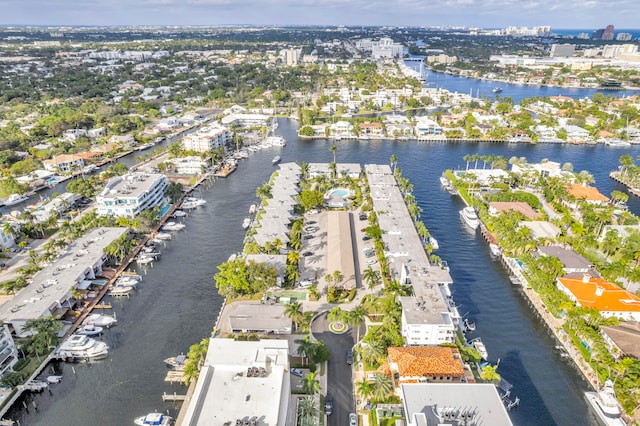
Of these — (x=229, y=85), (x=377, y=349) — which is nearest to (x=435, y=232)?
(x=377, y=349)

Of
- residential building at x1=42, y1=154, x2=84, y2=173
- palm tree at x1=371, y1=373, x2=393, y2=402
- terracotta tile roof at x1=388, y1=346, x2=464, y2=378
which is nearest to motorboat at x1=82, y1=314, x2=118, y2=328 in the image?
palm tree at x1=371, y1=373, x2=393, y2=402

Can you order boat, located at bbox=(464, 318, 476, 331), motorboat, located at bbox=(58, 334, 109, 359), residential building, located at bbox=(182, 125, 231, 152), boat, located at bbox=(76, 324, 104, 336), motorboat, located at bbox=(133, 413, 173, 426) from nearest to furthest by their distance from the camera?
motorboat, located at bbox=(133, 413, 173, 426) → motorboat, located at bbox=(58, 334, 109, 359) → boat, located at bbox=(76, 324, 104, 336) → boat, located at bbox=(464, 318, 476, 331) → residential building, located at bbox=(182, 125, 231, 152)

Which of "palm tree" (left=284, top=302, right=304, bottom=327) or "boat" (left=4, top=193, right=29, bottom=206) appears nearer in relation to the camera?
"palm tree" (left=284, top=302, right=304, bottom=327)

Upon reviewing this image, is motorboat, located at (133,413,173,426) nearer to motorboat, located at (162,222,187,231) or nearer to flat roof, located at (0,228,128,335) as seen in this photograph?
flat roof, located at (0,228,128,335)

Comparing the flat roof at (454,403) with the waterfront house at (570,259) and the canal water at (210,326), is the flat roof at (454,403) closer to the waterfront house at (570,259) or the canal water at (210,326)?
the canal water at (210,326)

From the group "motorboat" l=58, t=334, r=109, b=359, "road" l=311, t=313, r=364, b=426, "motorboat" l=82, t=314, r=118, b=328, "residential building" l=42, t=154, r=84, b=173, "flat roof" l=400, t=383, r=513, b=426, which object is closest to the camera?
"flat roof" l=400, t=383, r=513, b=426

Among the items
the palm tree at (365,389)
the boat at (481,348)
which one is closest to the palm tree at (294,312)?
the palm tree at (365,389)
